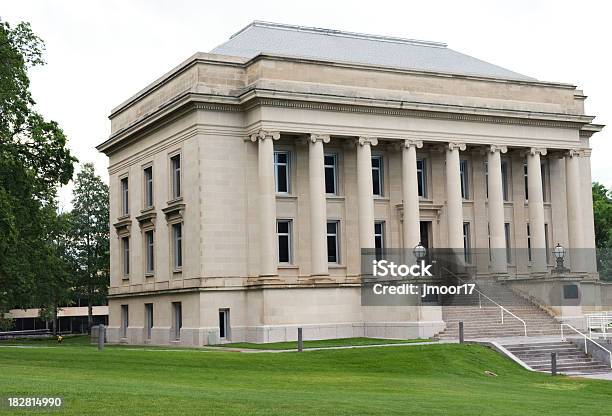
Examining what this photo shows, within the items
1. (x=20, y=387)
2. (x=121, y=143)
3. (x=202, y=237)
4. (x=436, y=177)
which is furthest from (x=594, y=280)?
(x=20, y=387)

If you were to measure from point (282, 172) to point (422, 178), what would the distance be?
29.6ft

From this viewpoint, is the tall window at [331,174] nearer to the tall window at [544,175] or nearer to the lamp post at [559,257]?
the lamp post at [559,257]

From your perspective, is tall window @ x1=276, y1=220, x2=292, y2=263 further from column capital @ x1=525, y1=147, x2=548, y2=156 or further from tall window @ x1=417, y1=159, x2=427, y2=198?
column capital @ x1=525, y1=147, x2=548, y2=156

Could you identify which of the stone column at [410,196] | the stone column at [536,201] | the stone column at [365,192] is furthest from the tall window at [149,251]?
the stone column at [536,201]

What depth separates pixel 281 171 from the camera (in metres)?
50.5

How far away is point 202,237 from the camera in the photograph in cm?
4788

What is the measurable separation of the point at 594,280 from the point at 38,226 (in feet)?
104

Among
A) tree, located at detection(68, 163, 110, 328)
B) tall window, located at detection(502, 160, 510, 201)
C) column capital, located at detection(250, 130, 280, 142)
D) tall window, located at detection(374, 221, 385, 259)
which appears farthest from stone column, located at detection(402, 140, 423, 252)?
tree, located at detection(68, 163, 110, 328)

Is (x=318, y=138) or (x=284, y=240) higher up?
(x=318, y=138)

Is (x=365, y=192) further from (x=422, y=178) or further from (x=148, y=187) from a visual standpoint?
(x=148, y=187)

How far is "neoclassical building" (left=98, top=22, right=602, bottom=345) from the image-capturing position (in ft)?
157

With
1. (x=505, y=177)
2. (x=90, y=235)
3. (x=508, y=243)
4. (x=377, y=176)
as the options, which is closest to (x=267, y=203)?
(x=377, y=176)

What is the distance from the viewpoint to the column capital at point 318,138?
160ft

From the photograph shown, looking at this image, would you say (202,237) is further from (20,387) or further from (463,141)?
(20,387)
